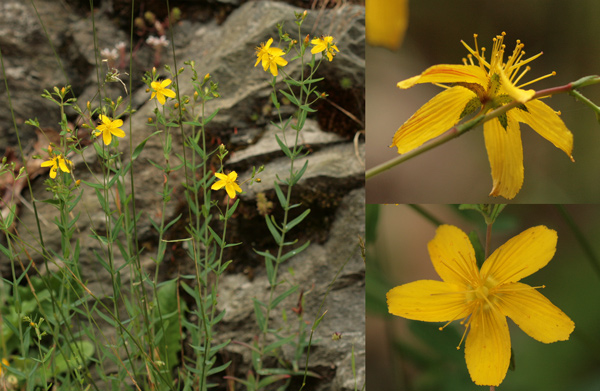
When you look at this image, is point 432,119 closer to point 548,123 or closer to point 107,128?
point 548,123

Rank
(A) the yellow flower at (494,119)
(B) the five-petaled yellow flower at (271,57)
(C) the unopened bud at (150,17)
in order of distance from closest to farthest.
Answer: (A) the yellow flower at (494,119) → (B) the five-petaled yellow flower at (271,57) → (C) the unopened bud at (150,17)

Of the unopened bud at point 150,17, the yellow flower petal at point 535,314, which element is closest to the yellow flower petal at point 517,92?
the yellow flower petal at point 535,314

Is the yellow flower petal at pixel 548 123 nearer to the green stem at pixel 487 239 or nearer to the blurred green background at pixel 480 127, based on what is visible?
the blurred green background at pixel 480 127

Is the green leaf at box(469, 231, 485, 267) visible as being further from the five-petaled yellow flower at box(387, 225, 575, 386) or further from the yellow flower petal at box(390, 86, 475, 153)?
the yellow flower petal at box(390, 86, 475, 153)

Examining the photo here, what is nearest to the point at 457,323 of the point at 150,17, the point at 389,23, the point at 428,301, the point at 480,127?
the point at 428,301

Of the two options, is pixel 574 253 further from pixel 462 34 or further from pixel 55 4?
pixel 55 4

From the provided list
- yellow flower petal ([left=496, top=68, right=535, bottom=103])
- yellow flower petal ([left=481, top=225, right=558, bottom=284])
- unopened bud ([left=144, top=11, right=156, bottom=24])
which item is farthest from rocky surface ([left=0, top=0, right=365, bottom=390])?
yellow flower petal ([left=496, top=68, right=535, bottom=103])
